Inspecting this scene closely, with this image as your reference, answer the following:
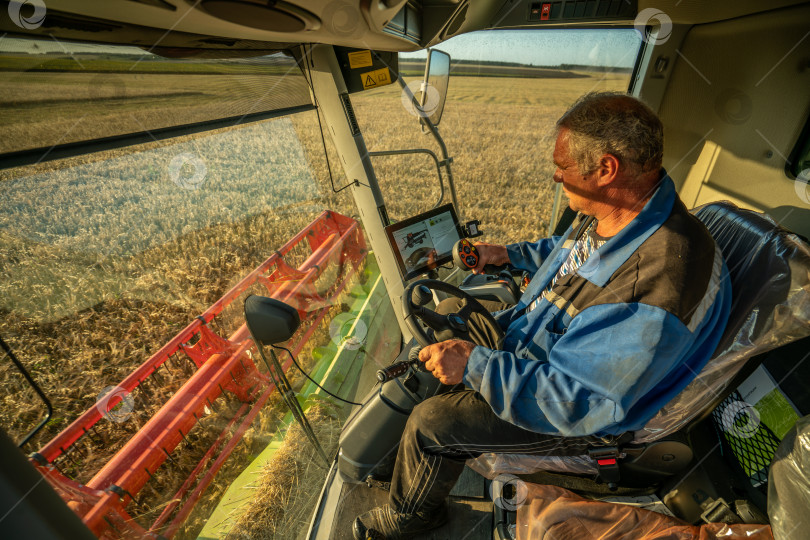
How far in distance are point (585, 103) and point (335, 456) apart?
2.13 m

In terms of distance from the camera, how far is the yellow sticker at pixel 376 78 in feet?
7.80

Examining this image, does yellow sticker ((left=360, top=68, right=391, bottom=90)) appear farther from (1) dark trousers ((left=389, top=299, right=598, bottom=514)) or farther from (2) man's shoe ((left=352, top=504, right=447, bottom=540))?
(2) man's shoe ((left=352, top=504, right=447, bottom=540))

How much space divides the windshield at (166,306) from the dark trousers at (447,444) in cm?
65

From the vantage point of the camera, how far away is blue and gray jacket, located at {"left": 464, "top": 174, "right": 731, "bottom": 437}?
1.21m

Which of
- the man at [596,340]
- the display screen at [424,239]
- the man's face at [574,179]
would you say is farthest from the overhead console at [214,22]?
the display screen at [424,239]

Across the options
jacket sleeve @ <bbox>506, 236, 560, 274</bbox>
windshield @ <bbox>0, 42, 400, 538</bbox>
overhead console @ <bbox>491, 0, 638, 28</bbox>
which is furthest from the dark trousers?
overhead console @ <bbox>491, 0, 638, 28</bbox>

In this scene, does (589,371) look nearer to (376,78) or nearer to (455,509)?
(455,509)

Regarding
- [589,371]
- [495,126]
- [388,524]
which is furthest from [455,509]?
[495,126]

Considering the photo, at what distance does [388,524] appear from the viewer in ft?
5.65

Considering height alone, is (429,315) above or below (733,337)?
below

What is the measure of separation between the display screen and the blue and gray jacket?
3.79 ft

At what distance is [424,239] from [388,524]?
65.0 inches

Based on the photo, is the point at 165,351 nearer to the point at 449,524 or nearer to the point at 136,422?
the point at 136,422

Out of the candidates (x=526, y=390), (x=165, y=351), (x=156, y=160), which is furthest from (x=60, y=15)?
(x=526, y=390)
